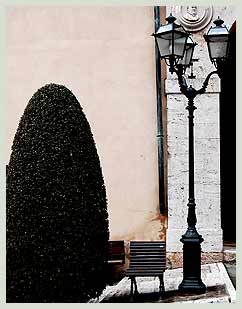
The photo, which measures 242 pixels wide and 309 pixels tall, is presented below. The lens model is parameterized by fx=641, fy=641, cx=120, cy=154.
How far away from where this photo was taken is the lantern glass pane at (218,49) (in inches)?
284

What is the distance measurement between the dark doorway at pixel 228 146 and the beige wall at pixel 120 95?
174 centimetres

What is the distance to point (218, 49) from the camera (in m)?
7.23

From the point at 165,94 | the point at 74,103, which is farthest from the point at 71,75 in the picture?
the point at 74,103

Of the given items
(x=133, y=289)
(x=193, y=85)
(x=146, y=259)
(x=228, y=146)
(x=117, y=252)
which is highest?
(x=193, y=85)

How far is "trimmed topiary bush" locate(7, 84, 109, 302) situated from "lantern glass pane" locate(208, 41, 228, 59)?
5.67 feet

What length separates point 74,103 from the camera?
7492 millimetres

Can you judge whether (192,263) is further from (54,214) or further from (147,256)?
(54,214)

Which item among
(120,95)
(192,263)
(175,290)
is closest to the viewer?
(192,263)

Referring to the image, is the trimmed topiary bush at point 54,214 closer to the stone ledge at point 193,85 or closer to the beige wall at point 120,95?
the beige wall at point 120,95

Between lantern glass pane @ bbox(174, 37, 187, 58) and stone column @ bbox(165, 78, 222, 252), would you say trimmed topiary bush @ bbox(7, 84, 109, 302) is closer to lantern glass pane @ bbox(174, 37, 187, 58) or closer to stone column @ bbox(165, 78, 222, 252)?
lantern glass pane @ bbox(174, 37, 187, 58)

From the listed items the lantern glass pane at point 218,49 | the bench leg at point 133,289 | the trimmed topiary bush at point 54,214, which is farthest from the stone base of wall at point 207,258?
the lantern glass pane at point 218,49

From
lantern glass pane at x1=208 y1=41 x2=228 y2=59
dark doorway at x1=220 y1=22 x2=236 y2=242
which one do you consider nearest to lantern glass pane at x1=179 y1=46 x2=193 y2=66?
lantern glass pane at x1=208 y1=41 x2=228 y2=59

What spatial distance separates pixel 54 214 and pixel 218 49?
2604 millimetres

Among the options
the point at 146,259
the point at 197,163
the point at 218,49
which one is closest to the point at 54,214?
the point at 146,259
